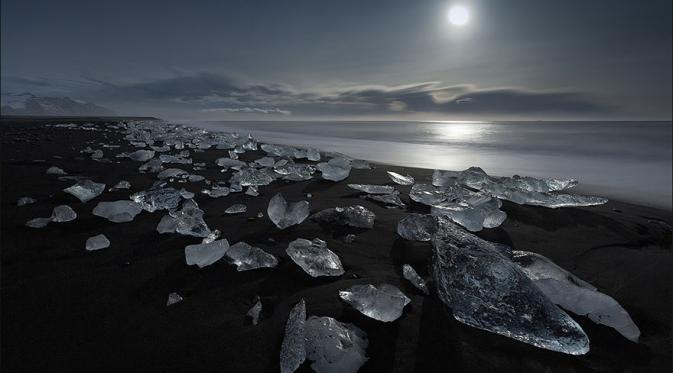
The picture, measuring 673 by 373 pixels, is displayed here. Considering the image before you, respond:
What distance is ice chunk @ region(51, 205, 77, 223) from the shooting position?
220 centimetres

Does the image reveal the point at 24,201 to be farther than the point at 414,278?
Yes

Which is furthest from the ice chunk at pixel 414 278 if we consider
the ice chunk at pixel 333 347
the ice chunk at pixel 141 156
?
the ice chunk at pixel 141 156

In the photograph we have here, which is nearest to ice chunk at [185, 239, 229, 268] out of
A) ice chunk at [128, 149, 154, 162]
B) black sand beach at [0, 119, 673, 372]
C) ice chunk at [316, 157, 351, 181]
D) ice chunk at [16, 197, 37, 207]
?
black sand beach at [0, 119, 673, 372]

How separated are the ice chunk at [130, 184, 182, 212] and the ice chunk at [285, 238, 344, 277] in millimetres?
1479

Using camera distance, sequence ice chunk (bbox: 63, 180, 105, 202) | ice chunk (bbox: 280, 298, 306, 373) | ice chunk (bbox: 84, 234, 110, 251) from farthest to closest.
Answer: ice chunk (bbox: 63, 180, 105, 202) < ice chunk (bbox: 84, 234, 110, 251) < ice chunk (bbox: 280, 298, 306, 373)

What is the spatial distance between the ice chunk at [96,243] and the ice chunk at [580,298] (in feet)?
8.08

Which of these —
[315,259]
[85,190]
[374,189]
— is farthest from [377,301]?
[85,190]

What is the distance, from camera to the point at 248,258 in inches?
65.8

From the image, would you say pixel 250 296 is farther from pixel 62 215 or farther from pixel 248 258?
pixel 62 215

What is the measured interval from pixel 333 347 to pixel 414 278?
65 cm

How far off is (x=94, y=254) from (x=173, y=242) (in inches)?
16.6

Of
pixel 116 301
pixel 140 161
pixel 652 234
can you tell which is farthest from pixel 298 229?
pixel 140 161

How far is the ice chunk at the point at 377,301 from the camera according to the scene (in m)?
1.27

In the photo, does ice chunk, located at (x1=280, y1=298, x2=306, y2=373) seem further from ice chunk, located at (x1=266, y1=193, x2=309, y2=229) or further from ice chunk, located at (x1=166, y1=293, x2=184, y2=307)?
ice chunk, located at (x1=266, y1=193, x2=309, y2=229)
